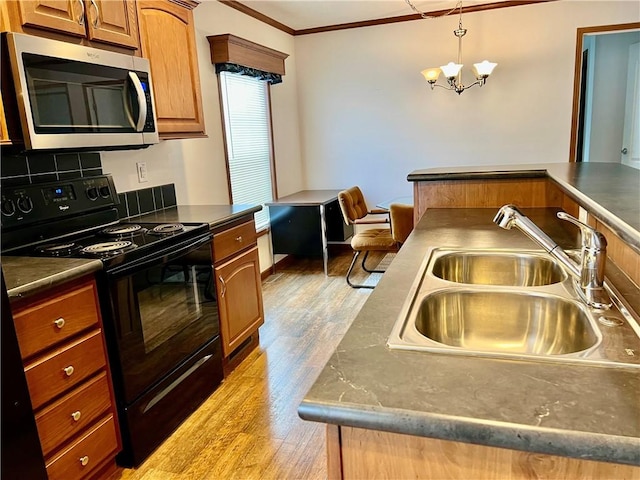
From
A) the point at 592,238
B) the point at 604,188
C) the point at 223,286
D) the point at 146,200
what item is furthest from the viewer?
the point at 146,200

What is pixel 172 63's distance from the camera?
2.52m

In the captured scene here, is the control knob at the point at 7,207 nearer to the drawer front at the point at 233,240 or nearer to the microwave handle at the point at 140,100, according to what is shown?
the microwave handle at the point at 140,100

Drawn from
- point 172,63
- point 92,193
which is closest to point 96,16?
point 172,63

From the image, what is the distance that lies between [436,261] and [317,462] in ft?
3.16

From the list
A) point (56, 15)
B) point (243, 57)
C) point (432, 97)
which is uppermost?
point (243, 57)

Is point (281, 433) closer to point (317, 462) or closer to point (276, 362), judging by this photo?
point (317, 462)

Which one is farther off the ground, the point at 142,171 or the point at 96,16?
the point at 96,16

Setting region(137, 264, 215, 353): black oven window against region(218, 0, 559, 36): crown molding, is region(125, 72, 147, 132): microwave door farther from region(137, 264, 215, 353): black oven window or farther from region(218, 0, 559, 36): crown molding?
region(218, 0, 559, 36): crown molding

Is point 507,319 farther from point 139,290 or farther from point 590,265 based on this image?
point 139,290

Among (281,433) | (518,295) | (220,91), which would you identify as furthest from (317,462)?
(220,91)

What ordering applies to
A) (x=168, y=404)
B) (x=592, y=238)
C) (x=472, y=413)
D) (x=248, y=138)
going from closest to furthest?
(x=472, y=413) → (x=592, y=238) → (x=168, y=404) → (x=248, y=138)

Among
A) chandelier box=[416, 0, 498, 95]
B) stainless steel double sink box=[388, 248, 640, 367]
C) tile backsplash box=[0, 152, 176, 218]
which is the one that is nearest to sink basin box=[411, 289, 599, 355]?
stainless steel double sink box=[388, 248, 640, 367]

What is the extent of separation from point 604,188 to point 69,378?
1849mm

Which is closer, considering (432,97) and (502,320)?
(502,320)
